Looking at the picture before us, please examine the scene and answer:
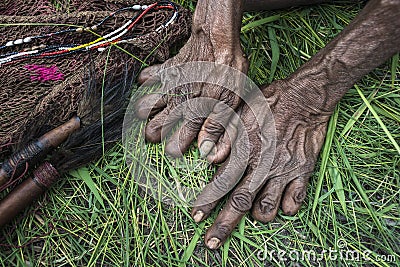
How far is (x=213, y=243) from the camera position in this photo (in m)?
1.59

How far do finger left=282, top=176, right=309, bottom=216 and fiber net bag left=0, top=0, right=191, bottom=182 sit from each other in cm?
65

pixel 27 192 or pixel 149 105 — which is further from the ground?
pixel 149 105

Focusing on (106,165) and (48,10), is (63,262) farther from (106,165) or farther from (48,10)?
(48,10)

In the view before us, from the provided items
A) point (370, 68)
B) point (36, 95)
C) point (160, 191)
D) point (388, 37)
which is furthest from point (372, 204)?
point (36, 95)

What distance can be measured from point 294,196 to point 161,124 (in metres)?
0.54

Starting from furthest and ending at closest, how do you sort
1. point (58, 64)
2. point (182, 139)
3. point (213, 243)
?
point (58, 64) < point (182, 139) < point (213, 243)

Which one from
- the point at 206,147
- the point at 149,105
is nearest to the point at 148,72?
the point at 149,105

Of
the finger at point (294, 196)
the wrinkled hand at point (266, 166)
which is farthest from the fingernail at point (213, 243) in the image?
the finger at point (294, 196)

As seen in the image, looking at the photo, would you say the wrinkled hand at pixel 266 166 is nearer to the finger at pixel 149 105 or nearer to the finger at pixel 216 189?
the finger at pixel 216 189

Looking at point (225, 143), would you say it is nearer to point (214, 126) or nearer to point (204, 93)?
point (214, 126)

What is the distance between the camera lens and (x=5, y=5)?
194 centimetres

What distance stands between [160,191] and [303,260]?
1.79ft

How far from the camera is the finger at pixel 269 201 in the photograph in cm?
162

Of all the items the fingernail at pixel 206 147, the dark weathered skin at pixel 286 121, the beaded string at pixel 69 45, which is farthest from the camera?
the beaded string at pixel 69 45
